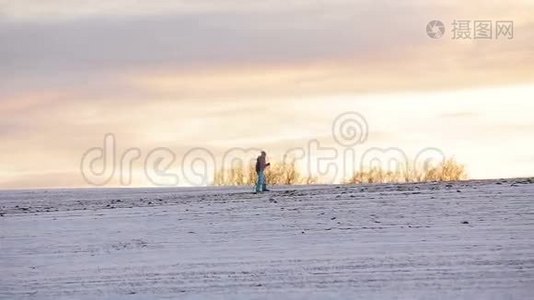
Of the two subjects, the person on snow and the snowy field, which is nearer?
the snowy field

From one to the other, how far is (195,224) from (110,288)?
9672 millimetres

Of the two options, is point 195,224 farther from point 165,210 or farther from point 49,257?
point 49,257

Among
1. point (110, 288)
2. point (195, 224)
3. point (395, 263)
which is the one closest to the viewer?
point (110, 288)

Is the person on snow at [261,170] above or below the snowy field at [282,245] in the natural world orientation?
above

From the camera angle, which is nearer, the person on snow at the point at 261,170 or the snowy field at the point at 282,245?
the snowy field at the point at 282,245

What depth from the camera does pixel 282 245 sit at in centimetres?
2731

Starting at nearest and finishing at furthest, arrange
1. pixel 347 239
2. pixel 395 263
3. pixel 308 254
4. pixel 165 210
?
1. pixel 395 263
2. pixel 308 254
3. pixel 347 239
4. pixel 165 210

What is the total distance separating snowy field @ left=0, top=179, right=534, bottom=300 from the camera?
21.6 metres

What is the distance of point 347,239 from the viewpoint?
1096 inches

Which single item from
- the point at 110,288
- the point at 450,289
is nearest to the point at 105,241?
the point at 110,288

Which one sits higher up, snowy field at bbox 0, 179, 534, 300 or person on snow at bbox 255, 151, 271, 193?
Answer: person on snow at bbox 255, 151, 271, 193

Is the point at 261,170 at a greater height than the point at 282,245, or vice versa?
the point at 261,170

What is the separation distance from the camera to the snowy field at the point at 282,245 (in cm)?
2156

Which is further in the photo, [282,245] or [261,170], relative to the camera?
[261,170]
